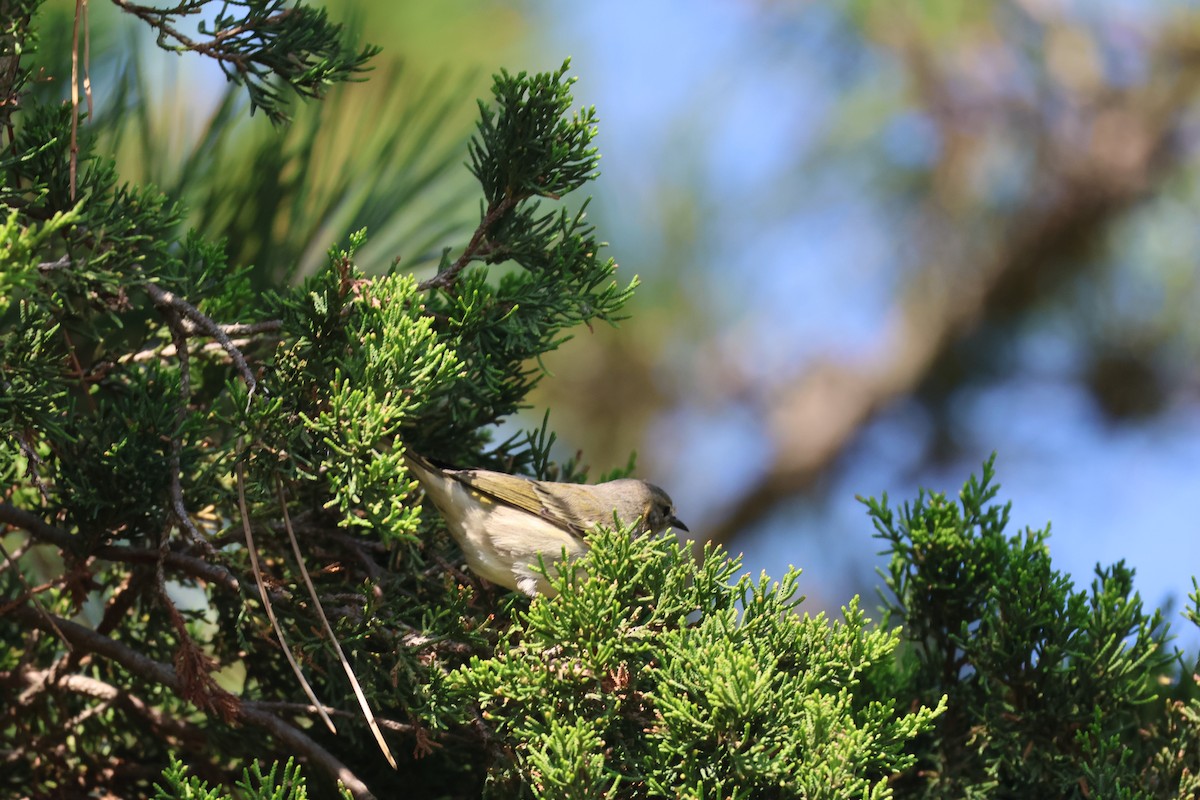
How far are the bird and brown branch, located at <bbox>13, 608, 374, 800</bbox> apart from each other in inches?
19.2

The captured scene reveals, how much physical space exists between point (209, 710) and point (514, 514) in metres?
0.74

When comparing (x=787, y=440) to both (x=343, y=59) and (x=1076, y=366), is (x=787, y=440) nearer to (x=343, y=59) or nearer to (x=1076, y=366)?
(x=1076, y=366)

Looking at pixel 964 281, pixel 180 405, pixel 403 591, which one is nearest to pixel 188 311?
pixel 180 405

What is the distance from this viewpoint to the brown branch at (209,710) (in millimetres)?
1823

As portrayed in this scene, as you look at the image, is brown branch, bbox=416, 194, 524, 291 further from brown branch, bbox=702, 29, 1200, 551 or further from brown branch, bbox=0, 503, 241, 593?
brown branch, bbox=702, 29, 1200, 551

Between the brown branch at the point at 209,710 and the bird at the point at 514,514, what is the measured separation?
0.49m

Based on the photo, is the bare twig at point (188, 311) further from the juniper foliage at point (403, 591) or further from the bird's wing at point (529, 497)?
the bird's wing at point (529, 497)

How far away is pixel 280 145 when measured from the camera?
2.64m

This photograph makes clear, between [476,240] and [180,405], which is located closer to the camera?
[180,405]

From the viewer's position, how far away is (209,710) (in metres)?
2.01

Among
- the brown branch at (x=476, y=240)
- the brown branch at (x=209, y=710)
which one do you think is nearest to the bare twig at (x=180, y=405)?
the brown branch at (x=209, y=710)

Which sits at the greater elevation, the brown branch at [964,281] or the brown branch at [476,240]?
the brown branch at [964,281]

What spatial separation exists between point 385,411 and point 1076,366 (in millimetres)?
5716

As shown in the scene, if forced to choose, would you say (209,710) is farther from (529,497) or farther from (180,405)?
(529,497)
